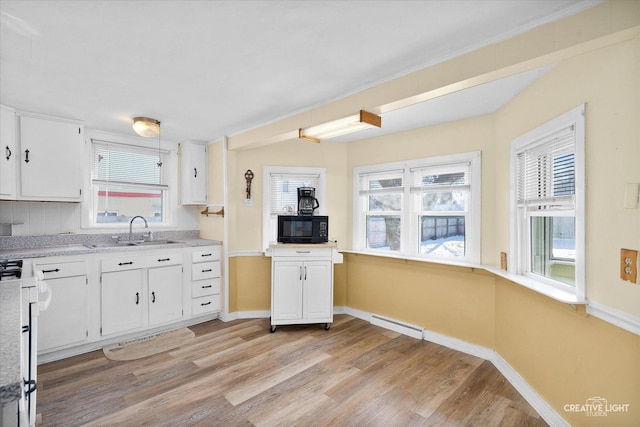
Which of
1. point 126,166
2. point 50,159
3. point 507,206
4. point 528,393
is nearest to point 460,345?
point 528,393

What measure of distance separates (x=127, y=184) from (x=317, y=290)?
267 cm

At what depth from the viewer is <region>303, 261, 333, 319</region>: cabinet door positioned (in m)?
3.49

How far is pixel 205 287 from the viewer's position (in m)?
3.72

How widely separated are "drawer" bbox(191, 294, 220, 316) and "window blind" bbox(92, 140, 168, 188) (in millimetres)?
1578

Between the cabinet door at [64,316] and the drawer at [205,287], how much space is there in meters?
1.04

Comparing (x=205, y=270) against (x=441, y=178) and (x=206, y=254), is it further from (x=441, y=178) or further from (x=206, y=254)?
(x=441, y=178)

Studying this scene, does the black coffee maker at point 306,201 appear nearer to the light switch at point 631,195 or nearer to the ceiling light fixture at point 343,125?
the ceiling light fixture at point 343,125

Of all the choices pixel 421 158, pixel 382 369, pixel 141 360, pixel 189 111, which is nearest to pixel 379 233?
pixel 421 158

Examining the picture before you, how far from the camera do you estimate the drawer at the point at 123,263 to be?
9.93ft

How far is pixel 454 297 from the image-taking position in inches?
120

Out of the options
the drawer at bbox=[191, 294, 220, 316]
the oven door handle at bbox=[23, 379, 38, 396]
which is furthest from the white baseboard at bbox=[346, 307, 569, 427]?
the oven door handle at bbox=[23, 379, 38, 396]

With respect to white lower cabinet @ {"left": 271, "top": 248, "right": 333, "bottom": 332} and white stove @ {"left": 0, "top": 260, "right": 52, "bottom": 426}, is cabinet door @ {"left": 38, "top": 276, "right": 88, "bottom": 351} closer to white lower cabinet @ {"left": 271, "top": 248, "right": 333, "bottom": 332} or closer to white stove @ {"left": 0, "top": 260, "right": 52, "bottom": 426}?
white stove @ {"left": 0, "top": 260, "right": 52, "bottom": 426}

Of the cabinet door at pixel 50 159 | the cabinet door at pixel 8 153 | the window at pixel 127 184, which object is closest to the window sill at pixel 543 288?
the window at pixel 127 184

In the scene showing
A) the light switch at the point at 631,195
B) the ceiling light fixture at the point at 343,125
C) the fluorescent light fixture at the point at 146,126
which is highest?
the fluorescent light fixture at the point at 146,126
